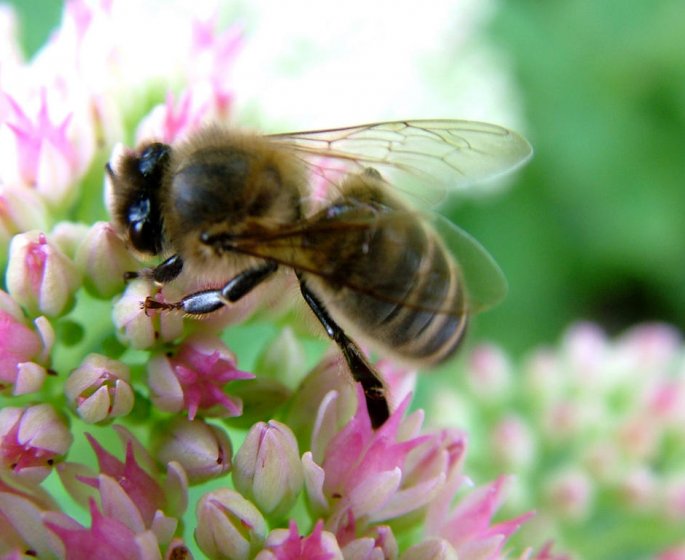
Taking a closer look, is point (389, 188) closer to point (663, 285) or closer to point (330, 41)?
Answer: point (330, 41)

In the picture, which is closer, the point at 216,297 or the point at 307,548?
the point at 307,548

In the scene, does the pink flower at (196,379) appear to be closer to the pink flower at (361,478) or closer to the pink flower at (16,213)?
the pink flower at (361,478)

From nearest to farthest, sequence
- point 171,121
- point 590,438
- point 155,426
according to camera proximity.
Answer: point 155,426, point 171,121, point 590,438

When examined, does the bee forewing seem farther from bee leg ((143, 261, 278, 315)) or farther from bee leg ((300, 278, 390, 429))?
bee leg ((143, 261, 278, 315))

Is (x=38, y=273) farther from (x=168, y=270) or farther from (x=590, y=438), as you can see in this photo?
(x=590, y=438)

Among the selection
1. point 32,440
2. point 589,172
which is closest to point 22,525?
point 32,440

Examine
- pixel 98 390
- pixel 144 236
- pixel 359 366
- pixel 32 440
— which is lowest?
pixel 32 440

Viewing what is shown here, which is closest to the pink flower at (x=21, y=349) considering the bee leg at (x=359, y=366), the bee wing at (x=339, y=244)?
the bee wing at (x=339, y=244)
